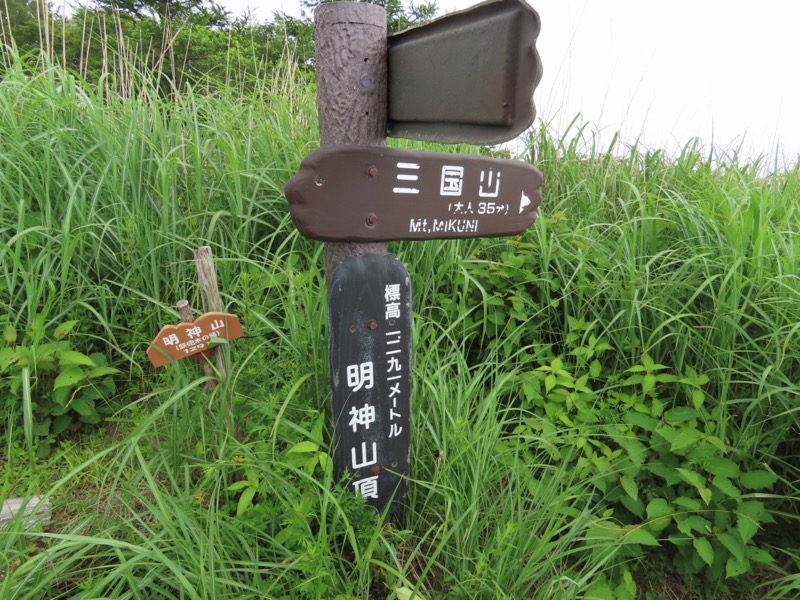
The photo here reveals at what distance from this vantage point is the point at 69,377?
180 cm

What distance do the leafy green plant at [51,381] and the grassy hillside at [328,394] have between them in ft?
0.04

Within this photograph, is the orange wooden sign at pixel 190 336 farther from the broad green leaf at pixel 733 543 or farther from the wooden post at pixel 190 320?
the broad green leaf at pixel 733 543

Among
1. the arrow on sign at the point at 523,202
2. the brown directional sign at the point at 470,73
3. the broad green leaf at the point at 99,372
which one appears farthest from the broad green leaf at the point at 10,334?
the arrow on sign at the point at 523,202

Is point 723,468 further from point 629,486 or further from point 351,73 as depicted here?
point 351,73

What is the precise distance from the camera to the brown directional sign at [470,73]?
110 cm

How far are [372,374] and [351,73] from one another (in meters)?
0.82

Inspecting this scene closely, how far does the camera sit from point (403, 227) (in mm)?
1374

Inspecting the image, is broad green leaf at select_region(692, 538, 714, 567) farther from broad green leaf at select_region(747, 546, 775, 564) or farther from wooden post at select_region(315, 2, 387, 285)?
wooden post at select_region(315, 2, 387, 285)

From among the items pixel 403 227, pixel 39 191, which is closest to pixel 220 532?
pixel 403 227

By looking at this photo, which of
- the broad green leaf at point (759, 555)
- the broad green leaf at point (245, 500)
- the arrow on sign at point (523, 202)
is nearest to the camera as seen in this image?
the broad green leaf at point (245, 500)

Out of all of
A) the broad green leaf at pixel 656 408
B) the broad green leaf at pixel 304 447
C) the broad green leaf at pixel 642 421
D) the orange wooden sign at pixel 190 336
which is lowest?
the broad green leaf at pixel 642 421

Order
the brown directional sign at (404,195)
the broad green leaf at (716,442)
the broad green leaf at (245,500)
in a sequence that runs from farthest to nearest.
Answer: the broad green leaf at (716,442) < the broad green leaf at (245,500) < the brown directional sign at (404,195)

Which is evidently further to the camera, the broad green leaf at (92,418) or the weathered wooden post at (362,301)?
the broad green leaf at (92,418)

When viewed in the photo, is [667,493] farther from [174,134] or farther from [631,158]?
[174,134]
